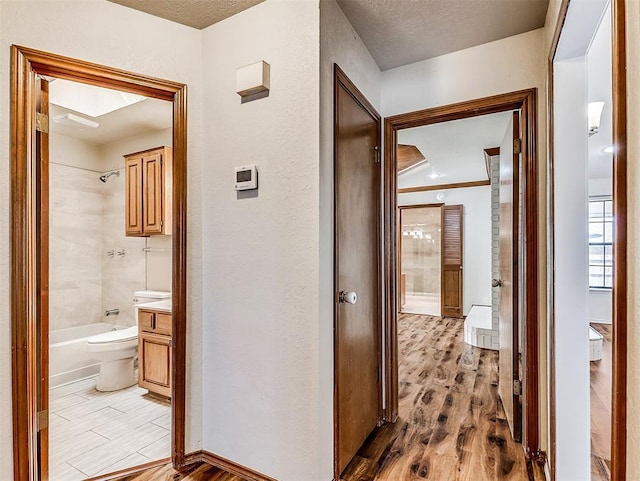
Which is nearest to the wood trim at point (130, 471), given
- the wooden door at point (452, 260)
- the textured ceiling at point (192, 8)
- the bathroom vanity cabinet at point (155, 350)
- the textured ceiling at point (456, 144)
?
the bathroom vanity cabinet at point (155, 350)

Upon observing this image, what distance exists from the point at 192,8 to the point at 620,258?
2155 millimetres

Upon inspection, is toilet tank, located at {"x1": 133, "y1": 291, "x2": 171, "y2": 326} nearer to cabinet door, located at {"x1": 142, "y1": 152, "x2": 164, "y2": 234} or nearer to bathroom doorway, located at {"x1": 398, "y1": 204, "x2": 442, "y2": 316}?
cabinet door, located at {"x1": 142, "y1": 152, "x2": 164, "y2": 234}

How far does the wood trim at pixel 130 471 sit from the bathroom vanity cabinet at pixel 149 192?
1.88 m

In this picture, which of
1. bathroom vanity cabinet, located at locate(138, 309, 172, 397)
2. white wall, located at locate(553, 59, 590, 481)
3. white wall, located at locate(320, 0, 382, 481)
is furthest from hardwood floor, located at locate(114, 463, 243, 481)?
white wall, located at locate(553, 59, 590, 481)

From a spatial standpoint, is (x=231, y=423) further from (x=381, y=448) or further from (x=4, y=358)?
(x=4, y=358)

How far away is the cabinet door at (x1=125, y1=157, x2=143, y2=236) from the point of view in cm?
328

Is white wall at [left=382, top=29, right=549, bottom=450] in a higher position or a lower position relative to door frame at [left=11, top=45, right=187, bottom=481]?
higher

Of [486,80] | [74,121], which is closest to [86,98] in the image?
[74,121]

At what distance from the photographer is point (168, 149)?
316cm

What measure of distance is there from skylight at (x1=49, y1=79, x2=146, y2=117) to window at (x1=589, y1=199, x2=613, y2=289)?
23.0 ft

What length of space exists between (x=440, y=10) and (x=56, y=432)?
3.55m

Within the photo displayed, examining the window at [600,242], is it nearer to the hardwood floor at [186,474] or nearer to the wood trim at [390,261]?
the wood trim at [390,261]

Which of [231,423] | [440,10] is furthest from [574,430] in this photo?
[440,10]

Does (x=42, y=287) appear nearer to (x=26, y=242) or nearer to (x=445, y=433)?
(x=26, y=242)
